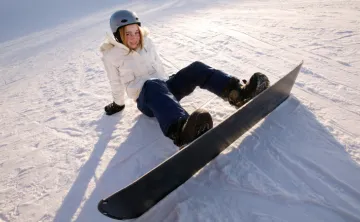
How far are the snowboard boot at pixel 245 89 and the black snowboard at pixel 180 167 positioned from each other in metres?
0.07

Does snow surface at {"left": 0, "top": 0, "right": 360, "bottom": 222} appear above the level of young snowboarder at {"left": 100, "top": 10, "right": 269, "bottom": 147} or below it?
below

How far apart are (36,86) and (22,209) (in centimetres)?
311

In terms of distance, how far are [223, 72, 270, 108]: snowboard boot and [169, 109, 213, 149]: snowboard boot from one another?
503mm

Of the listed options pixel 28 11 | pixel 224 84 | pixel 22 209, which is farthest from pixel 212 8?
pixel 28 11

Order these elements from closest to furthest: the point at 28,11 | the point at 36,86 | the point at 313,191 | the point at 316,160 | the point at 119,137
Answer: the point at 313,191 → the point at 316,160 → the point at 119,137 → the point at 36,86 → the point at 28,11

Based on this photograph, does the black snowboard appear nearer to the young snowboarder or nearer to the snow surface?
the snow surface

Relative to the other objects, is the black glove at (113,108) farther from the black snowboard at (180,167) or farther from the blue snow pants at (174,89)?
the black snowboard at (180,167)

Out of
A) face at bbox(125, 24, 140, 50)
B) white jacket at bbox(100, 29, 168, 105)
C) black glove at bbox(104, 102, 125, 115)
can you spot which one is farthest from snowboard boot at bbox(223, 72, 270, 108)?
black glove at bbox(104, 102, 125, 115)

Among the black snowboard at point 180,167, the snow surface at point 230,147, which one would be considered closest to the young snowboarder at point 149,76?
the black snowboard at point 180,167

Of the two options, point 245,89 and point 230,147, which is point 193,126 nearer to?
point 230,147

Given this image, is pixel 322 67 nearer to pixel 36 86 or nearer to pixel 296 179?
pixel 296 179

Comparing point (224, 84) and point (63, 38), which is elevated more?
point (224, 84)

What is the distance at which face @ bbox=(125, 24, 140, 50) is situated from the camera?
87.4 inches

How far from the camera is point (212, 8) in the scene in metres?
7.17
